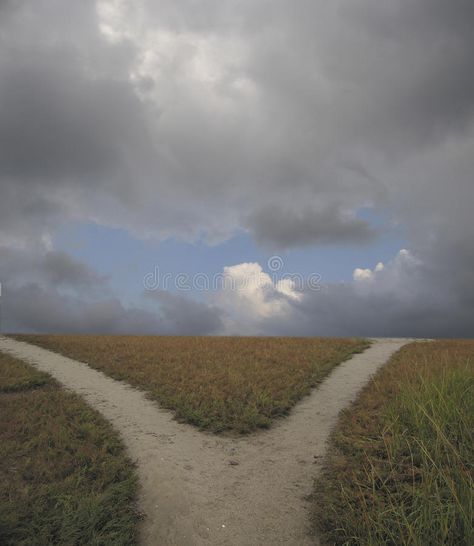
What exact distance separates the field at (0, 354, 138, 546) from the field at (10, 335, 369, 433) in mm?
3164

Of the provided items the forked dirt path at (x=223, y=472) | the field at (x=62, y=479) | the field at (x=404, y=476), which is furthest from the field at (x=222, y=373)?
the field at (x=404, y=476)

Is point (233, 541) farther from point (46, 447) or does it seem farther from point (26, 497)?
point (46, 447)

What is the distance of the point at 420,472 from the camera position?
6.84 metres

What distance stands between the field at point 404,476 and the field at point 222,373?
11.1ft

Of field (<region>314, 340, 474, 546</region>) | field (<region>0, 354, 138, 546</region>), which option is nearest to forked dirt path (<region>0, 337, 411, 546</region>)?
field (<region>0, 354, 138, 546</region>)

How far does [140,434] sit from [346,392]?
328 inches

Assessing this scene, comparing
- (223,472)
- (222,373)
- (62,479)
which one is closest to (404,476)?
(223,472)

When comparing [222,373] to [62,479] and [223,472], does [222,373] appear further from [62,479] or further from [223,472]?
[62,479]

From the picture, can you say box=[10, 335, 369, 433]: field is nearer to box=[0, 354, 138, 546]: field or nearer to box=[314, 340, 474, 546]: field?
box=[0, 354, 138, 546]: field

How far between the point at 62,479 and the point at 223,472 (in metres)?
3.56

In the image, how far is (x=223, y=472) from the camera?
900 cm

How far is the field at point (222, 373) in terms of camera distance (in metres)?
12.6

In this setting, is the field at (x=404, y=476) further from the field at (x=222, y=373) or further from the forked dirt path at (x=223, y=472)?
the field at (x=222, y=373)

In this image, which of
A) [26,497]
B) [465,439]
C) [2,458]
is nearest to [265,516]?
[465,439]
